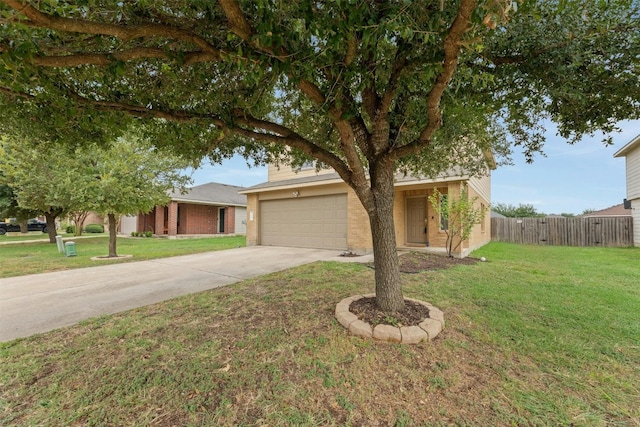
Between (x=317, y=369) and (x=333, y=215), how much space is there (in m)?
8.86

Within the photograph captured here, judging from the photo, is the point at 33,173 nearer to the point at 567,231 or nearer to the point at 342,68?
the point at 342,68

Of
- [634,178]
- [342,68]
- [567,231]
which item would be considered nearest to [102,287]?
[342,68]

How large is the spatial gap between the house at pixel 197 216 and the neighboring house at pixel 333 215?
26.7 ft

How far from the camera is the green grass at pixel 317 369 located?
2.15m

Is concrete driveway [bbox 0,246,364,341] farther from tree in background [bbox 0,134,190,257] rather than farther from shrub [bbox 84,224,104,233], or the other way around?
shrub [bbox 84,224,104,233]

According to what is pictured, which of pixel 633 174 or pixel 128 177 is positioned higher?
pixel 633 174

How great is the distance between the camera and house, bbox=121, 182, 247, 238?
19.5 meters

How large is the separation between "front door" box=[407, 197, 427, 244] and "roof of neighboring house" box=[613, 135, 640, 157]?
36.1ft

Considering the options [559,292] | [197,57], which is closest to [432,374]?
[197,57]

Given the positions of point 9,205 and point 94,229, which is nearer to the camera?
point 9,205

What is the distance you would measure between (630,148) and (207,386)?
20.5 meters

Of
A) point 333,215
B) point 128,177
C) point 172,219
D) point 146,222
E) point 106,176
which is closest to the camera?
point 106,176

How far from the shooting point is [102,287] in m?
5.66

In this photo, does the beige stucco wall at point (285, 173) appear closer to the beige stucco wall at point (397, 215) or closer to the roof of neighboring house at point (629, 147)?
the beige stucco wall at point (397, 215)
